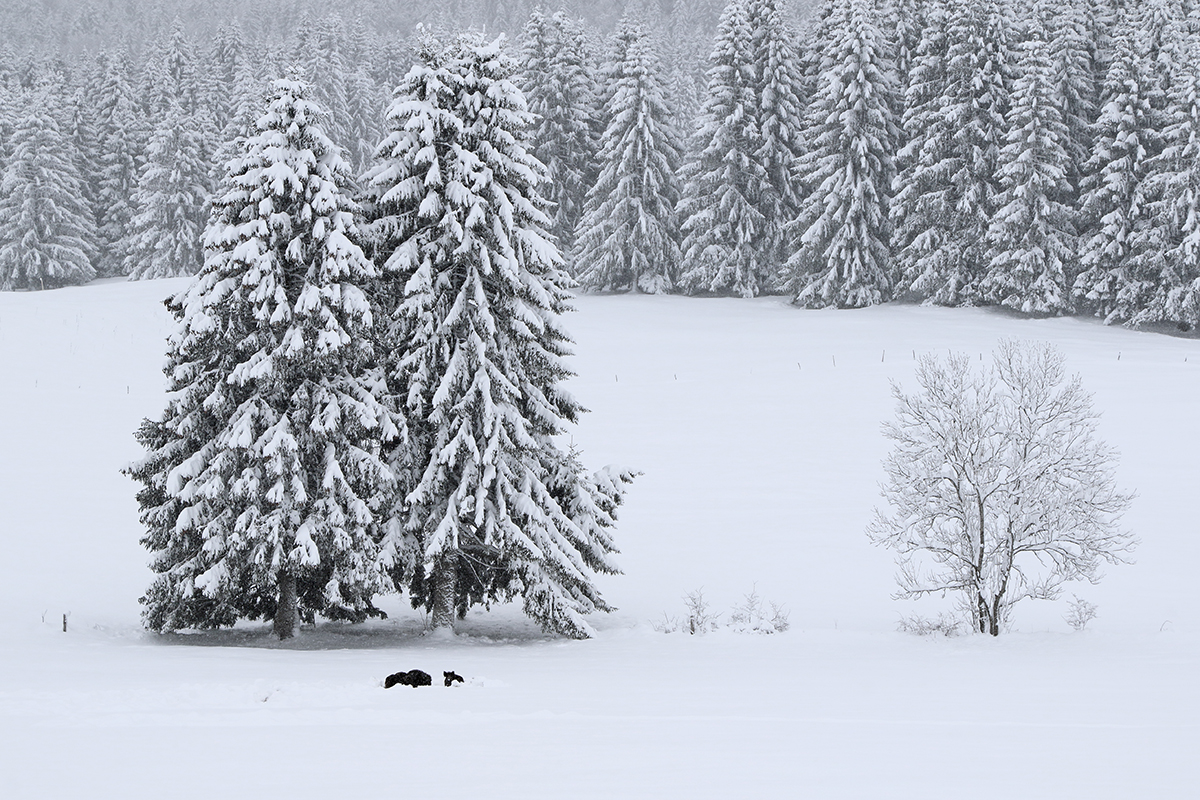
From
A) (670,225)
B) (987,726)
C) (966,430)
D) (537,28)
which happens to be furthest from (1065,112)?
(987,726)

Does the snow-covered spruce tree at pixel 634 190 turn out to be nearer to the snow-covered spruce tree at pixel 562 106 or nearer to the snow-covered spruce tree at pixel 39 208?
the snow-covered spruce tree at pixel 562 106

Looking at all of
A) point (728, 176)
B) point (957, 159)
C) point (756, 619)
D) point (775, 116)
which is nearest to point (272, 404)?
point (756, 619)

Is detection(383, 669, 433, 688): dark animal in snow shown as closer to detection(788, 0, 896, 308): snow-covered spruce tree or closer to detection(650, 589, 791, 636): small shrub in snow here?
detection(650, 589, 791, 636): small shrub in snow

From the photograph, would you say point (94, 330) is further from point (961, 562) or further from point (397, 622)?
point (961, 562)

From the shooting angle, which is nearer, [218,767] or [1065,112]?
[218,767]

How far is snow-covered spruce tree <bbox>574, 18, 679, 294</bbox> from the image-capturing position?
173 ft

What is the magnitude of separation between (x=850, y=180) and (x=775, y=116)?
6283 millimetres

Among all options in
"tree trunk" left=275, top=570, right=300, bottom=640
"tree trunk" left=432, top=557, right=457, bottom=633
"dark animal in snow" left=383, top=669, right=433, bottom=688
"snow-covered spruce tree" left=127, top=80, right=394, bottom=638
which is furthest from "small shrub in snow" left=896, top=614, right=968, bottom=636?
"tree trunk" left=275, top=570, right=300, bottom=640

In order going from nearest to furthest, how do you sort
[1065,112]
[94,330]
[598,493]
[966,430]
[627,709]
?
[627,709] < [966,430] < [598,493] < [94,330] < [1065,112]

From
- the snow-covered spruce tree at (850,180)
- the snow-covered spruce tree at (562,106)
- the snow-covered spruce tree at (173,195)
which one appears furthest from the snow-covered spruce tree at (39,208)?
the snow-covered spruce tree at (850,180)

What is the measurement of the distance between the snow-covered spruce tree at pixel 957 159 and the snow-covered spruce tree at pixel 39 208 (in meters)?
47.5

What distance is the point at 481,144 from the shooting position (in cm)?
1878

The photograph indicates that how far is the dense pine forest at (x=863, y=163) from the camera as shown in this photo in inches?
Result: 1802

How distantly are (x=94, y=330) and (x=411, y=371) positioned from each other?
1090 inches
